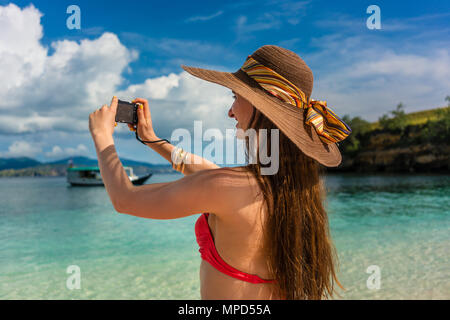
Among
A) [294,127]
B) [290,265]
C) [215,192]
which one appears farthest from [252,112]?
[290,265]

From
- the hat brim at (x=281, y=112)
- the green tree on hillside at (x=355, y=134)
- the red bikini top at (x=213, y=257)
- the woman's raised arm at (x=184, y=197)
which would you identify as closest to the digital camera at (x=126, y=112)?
the hat brim at (x=281, y=112)

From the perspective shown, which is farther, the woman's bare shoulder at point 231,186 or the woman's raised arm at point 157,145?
the woman's raised arm at point 157,145

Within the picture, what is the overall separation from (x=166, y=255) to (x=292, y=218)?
814 centimetres

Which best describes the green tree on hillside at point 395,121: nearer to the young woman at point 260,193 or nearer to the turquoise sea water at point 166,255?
the turquoise sea water at point 166,255

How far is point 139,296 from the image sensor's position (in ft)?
19.1

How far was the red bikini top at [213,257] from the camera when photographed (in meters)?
1.10

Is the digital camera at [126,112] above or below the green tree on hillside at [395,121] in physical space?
below

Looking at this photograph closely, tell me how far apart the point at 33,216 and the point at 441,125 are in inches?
1753

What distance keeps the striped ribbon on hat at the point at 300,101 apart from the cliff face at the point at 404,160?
34382mm

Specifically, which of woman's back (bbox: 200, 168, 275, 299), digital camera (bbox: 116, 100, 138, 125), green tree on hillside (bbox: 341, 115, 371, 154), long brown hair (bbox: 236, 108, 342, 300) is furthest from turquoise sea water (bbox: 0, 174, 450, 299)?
green tree on hillside (bbox: 341, 115, 371, 154)

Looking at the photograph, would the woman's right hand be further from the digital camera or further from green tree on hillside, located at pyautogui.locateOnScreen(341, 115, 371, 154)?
green tree on hillside, located at pyautogui.locateOnScreen(341, 115, 371, 154)

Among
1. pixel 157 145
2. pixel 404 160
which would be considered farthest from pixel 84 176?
pixel 157 145

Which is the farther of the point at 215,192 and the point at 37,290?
the point at 37,290
